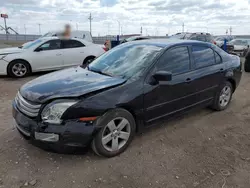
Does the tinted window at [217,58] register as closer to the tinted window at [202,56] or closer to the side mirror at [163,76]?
the tinted window at [202,56]

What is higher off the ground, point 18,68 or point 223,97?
point 18,68

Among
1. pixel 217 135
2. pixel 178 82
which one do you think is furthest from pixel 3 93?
pixel 217 135

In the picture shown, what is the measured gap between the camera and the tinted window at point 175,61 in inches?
136

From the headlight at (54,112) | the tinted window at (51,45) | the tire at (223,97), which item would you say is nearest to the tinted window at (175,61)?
the tire at (223,97)

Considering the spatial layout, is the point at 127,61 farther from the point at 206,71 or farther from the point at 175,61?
the point at 206,71

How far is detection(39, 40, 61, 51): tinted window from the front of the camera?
810 cm

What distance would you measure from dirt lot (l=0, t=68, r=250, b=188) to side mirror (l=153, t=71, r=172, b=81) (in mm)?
987

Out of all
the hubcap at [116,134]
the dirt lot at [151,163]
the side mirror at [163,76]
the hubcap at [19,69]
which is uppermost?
the side mirror at [163,76]

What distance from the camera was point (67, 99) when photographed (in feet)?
Result: 8.83

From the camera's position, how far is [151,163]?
294 cm

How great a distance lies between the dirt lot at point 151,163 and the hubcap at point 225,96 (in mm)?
829

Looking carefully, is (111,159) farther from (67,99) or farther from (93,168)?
(67,99)

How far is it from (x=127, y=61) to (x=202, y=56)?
4.75ft

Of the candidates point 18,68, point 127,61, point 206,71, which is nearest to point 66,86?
point 127,61
